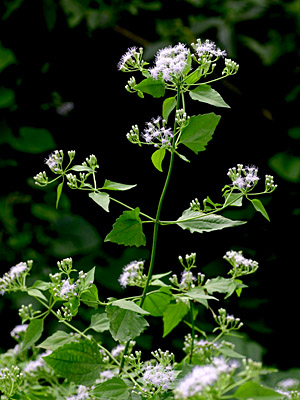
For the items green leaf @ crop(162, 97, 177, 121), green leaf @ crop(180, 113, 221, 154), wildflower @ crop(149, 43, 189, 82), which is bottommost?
green leaf @ crop(180, 113, 221, 154)

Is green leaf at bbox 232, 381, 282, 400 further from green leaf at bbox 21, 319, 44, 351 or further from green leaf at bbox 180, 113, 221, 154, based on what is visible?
green leaf at bbox 21, 319, 44, 351

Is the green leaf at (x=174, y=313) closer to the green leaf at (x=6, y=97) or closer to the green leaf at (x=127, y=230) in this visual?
the green leaf at (x=127, y=230)

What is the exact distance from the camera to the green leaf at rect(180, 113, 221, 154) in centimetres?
70

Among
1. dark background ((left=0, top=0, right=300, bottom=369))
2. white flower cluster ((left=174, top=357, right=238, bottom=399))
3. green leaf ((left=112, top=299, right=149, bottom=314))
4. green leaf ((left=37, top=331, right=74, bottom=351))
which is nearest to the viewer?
white flower cluster ((left=174, top=357, right=238, bottom=399))

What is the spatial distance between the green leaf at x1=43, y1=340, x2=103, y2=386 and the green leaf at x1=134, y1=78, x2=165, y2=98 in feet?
1.03

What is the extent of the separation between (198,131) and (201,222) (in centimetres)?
11

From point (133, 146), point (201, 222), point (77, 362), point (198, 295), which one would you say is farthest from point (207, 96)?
point (133, 146)

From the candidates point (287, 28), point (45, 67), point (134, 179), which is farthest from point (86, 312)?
point (287, 28)

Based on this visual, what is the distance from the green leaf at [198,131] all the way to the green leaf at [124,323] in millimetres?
213

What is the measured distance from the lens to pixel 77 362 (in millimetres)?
693

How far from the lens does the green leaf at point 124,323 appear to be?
2.19 ft

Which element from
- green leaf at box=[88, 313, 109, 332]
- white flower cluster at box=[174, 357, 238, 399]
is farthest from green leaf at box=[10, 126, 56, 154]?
white flower cluster at box=[174, 357, 238, 399]

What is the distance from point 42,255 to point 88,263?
0.50 ft

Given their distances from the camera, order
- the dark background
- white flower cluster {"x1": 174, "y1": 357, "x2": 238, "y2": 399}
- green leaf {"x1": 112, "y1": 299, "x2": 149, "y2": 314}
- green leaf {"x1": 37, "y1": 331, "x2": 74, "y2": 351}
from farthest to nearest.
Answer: the dark background < green leaf {"x1": 37, "y1": 331, "x2": 74, "y2": 351} < green leaf {"x1": 112, "y1": 299, "x2": 149, "y2": 314} < white flower cluster {"x1": 174, "y1": 357, "x2": 238, "y2": 399}
